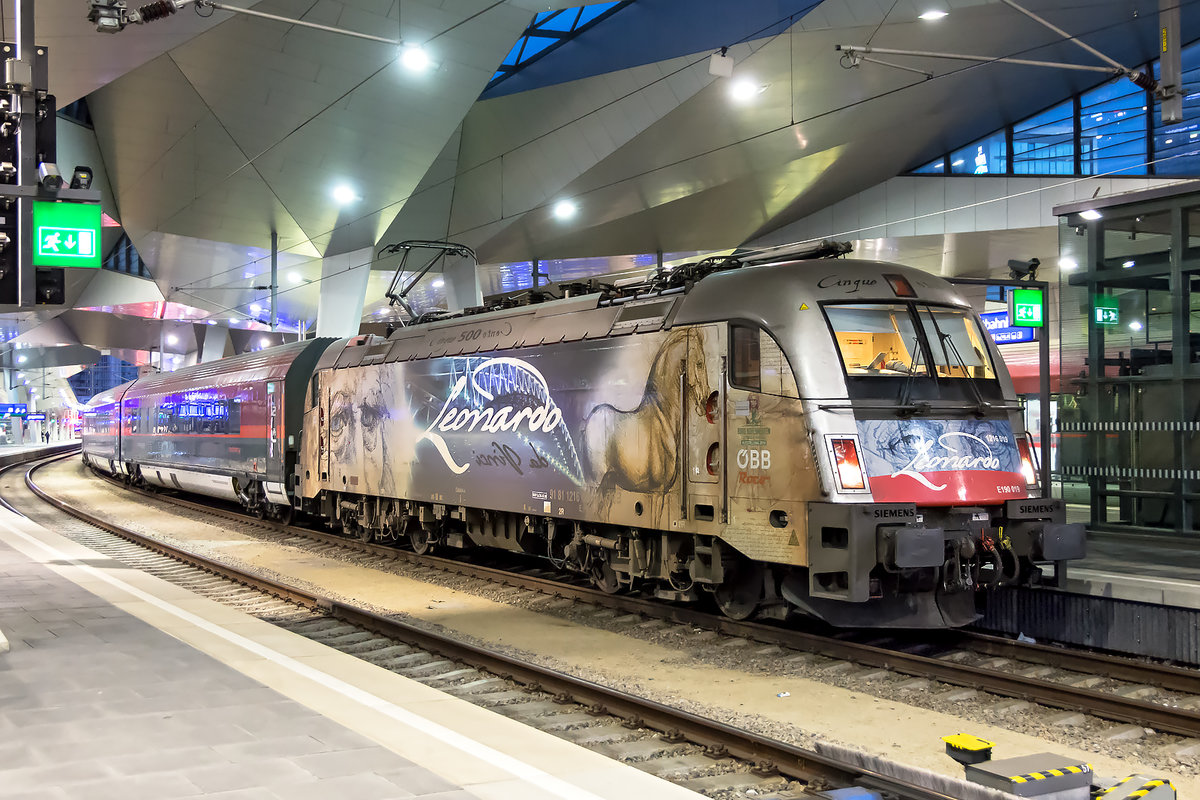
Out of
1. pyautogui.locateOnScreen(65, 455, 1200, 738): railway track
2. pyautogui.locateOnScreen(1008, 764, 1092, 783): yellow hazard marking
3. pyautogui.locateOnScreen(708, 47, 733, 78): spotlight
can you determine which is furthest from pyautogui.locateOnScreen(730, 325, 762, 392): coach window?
pyautogui.locateOnScreen(708, 47, 733, 78): spotlight

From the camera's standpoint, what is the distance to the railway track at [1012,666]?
24.7ft

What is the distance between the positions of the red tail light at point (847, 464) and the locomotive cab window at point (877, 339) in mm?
710

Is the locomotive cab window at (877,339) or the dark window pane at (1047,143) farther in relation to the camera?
the dark window pane at (1047,143)

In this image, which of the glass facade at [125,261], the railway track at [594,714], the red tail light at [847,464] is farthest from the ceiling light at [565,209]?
the glass facade at [125,261]

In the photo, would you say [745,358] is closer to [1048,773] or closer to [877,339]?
[877,339]

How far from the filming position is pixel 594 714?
7.71 m

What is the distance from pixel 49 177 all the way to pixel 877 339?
7.33 m

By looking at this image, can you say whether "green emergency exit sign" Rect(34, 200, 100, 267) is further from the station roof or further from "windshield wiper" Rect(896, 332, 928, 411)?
the station roof

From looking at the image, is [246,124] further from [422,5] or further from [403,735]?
[403,735]

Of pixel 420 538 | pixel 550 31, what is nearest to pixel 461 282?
pixel 550 31

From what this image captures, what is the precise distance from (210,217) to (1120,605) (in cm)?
2862

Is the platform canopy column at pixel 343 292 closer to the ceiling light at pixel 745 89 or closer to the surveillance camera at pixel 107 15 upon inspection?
the ceiling light at pixel 745 89

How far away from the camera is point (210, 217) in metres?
31.7

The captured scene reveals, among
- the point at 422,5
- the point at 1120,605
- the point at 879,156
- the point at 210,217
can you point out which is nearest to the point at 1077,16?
the point at 879,156
